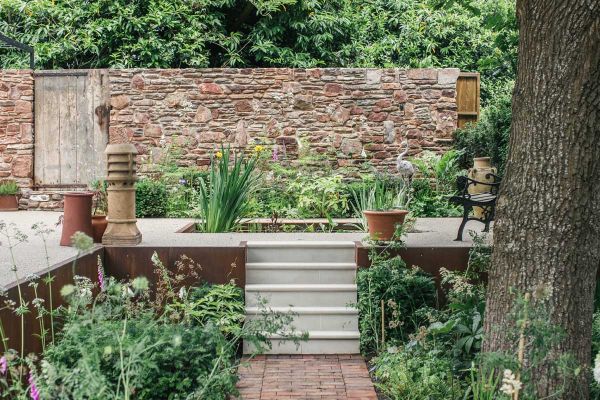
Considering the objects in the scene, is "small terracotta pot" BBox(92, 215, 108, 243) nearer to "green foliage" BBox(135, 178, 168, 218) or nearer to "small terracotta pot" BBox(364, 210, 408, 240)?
"small terracotta pot" BBox(364, 210, 408, 240)

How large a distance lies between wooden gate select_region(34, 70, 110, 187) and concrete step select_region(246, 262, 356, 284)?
18.2 feet

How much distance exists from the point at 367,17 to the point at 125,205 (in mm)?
9167

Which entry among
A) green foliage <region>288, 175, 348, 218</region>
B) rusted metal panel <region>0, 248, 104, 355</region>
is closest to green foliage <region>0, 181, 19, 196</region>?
green foliage <region>288, 175, 348, 218</region>

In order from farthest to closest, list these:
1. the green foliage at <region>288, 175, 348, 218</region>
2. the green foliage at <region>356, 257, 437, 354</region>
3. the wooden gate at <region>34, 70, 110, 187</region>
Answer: the wooden gate at <region>34, 70, 110, 187</region> < the green foliage at <region>288, 175, 348, 218</region> < the green foliage at <region>356, 257, 437, 354</region>

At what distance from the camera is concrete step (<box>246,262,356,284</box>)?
245 inches

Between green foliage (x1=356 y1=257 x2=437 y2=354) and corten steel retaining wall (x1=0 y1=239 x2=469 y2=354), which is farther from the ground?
corten steel retaining wall (x1=0 y1=239 x2=469 y2=354)

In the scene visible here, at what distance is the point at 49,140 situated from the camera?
36.7 ft

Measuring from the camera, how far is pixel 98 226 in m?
6.35

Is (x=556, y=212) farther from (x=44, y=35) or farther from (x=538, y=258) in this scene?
(x=44, y=35)

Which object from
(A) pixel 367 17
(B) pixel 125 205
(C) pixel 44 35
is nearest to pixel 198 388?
(B) pixel 125 205

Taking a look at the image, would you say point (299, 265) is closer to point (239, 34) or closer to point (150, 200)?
point (150, 200)

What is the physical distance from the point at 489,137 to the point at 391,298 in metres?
5.26

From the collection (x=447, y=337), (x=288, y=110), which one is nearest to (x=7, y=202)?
(x=288, y=110)

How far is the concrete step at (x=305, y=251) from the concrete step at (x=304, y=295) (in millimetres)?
360
